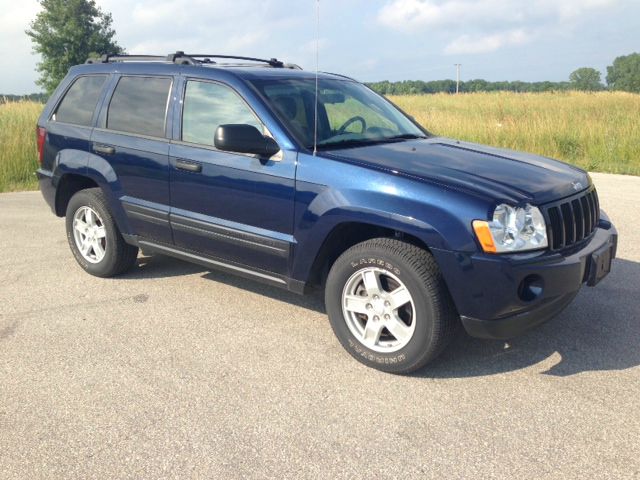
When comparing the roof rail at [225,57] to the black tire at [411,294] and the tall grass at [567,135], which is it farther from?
the tall grass at [567,135]

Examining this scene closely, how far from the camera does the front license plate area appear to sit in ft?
11.8

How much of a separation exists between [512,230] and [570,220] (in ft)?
1.85

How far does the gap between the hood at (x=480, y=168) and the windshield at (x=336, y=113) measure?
21cm

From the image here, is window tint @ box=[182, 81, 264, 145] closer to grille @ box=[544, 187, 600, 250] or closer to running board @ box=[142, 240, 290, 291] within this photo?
running board @ box=[142, 240, 290, 291]

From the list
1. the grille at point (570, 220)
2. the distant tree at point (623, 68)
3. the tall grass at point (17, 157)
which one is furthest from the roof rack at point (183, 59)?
the distant tree at point (623, 68)

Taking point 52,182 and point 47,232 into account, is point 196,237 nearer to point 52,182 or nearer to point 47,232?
point 52,182

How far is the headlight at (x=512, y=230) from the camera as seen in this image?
325cm

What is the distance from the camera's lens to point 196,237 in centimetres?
452

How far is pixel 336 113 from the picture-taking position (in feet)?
15.3

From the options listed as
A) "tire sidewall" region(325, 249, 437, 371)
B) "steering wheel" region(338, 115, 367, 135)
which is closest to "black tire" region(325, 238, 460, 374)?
"tire sidewall" region(325, 249, 437, 371)

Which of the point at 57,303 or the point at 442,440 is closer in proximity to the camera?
the point at 442,440

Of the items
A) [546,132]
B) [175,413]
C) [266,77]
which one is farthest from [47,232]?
[546,132]

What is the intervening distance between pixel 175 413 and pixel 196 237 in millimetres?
1602

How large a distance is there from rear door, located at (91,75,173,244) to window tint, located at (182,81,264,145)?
209 millimetres
